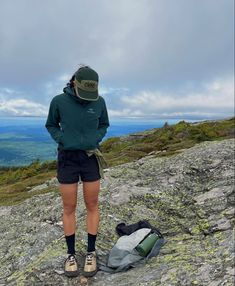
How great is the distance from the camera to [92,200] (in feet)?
31.4

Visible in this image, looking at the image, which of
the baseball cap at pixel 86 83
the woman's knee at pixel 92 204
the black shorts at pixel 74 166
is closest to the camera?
the baseball cap at pixel 86 83

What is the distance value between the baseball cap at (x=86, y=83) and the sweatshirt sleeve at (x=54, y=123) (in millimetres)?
716

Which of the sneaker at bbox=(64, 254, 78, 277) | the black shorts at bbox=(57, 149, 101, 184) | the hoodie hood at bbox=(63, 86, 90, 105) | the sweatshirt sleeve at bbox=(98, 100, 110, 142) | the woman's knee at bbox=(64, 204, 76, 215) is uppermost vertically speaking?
the hoodie hood at bbox=(63, 86, 90, 105)

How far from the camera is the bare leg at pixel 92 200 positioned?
945 cm

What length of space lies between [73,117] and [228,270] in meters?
5.06

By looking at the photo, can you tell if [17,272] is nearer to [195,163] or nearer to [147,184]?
[147,184]

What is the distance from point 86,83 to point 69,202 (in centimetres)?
307

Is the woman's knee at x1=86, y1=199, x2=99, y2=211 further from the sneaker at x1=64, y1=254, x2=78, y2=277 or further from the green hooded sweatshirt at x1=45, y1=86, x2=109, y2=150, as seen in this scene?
the green hooded sweatshirt at x1=45, y1=86, x2=109, y2=150

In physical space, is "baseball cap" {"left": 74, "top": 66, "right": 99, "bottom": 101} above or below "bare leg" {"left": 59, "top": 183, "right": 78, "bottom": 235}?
above

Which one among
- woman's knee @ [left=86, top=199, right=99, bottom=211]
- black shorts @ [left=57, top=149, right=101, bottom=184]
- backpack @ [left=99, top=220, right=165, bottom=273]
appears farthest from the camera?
backpack @ [left=99, top=220, right=165, bottom=273]

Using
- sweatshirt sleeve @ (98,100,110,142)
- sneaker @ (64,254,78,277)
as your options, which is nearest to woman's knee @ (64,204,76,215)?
sneaker @ (64,254,78,277)

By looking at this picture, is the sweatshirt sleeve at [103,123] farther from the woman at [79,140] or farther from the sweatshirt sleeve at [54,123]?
the sweatshirt sleeve at [54,123]

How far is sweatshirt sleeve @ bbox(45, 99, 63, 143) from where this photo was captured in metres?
9.07

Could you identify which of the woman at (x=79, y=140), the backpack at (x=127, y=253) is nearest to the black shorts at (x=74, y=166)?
the woman at (x=79, y=140)
